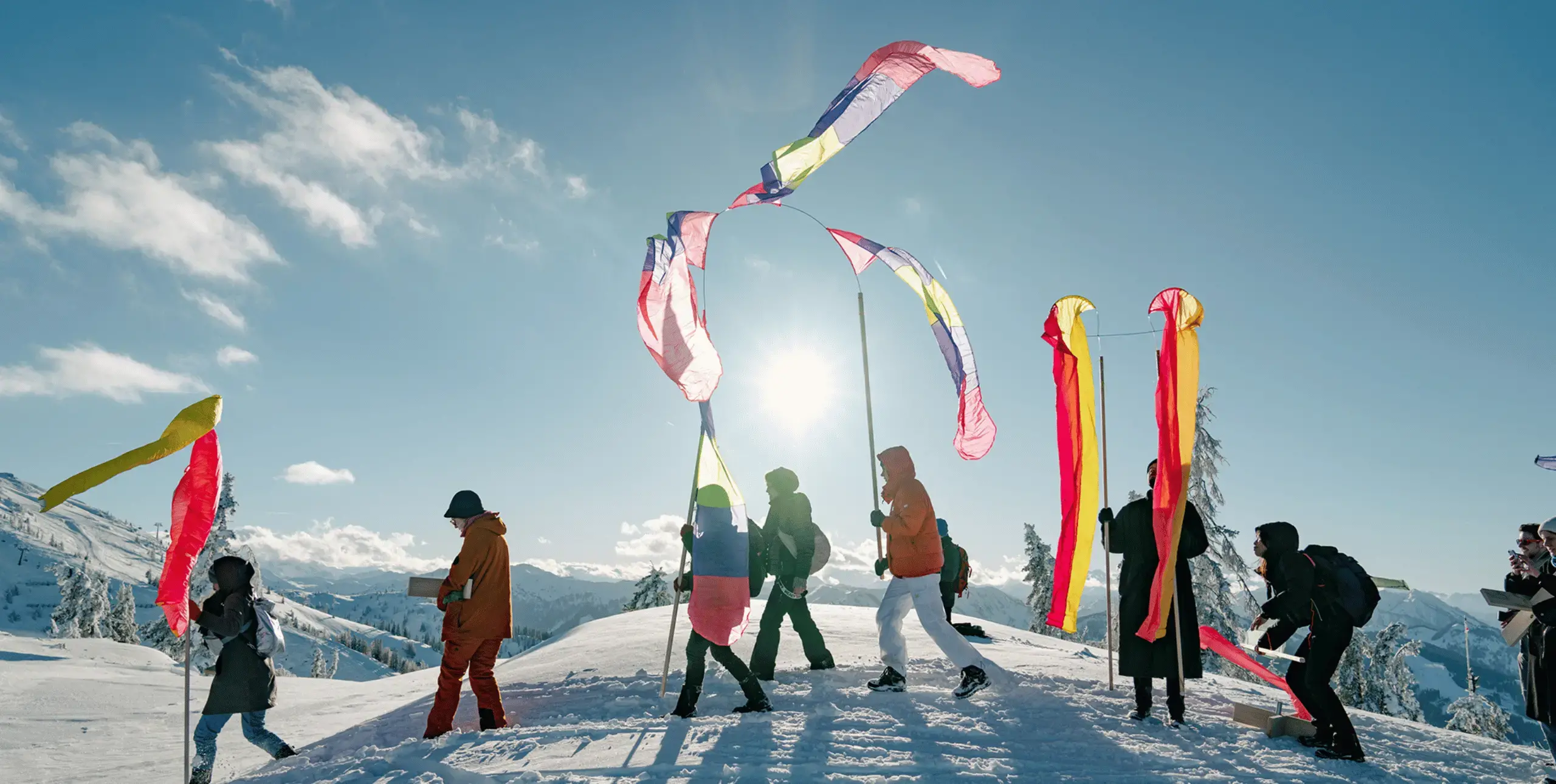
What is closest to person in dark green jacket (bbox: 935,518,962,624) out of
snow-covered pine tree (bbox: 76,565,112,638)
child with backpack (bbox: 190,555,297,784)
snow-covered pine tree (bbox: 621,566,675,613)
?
child with backpack (bbox: 190,555,297,784)

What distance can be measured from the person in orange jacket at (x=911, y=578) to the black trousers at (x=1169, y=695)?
139 cm

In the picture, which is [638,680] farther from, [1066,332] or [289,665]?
[289,665]

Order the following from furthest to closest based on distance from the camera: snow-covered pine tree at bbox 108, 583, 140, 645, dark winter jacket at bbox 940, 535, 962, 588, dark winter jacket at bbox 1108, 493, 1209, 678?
snow-covered pine tree at bbox 108, 583, 140, 645
dark winter jacket at bbox 940, 535, 962, 588
dark winter jacket at bbox 1108, 493, 1209, 678

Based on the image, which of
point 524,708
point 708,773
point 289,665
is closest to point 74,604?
point 524,708

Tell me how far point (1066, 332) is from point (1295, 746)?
5157mm

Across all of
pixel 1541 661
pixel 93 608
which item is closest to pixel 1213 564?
pixel 1541 661

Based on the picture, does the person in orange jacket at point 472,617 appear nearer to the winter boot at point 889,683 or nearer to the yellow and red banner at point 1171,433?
the winter boot at point 889,683

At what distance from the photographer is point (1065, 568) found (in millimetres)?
9375

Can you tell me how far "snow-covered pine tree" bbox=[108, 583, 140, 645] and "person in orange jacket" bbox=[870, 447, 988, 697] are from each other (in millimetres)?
72451

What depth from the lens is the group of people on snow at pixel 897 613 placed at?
6.28 metres

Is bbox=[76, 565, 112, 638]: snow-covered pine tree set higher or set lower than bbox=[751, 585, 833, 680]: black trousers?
lower

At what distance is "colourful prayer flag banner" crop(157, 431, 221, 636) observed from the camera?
287 inches

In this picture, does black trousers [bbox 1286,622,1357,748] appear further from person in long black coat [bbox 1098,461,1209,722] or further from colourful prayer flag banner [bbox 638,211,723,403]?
colourful prayer flag banner [bbox 638,211,723,403]

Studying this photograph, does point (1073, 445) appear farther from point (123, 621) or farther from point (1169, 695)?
point (123, 621)
